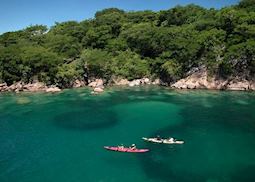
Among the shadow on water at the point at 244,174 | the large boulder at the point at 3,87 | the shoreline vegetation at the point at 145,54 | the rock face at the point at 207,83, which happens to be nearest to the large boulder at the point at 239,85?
the rock face at the point at 207,83

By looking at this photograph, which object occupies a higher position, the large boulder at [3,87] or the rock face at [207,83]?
the rock face at [207,83]

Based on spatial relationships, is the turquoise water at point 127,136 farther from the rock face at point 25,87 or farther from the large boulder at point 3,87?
the large boulder at point 3,87

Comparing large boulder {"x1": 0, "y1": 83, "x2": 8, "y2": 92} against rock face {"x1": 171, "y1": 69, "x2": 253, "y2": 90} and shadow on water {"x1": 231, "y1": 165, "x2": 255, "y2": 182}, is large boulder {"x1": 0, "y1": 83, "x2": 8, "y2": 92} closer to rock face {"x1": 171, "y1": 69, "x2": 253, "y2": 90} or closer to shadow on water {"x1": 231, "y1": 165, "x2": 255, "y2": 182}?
rock face {"x1": 171, "y1": 69, "x2": 253, "y2": 90}

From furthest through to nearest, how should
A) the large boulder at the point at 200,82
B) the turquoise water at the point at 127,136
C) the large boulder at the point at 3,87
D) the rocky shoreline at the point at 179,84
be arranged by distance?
the large boulder at the point at 3,87
the large boulder at the point at 200,82
the rocky shoreline at the point at 179,84
the turquoise water at the point at 127,136

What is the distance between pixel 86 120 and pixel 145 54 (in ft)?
131

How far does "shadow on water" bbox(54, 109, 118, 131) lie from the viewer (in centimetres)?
4288

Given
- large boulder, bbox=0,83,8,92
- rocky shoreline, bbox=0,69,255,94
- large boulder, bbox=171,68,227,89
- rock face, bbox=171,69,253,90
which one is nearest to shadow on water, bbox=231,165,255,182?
rock face, bbox=171,69,253,90

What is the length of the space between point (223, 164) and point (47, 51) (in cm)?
→ 5628

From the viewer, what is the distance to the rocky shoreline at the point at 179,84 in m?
63.0

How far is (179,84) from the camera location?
67688 millimetres

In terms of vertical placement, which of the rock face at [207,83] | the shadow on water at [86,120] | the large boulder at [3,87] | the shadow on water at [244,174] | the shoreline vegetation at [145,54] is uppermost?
the shoreline vegetation at [145,54]

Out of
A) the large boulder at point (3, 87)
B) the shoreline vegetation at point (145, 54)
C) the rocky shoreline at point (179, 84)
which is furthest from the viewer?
the large boulder at point (3, 87)

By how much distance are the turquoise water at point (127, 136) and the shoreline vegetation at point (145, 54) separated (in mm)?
7295

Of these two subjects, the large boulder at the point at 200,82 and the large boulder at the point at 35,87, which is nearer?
the large boulder at the point at 200,82
